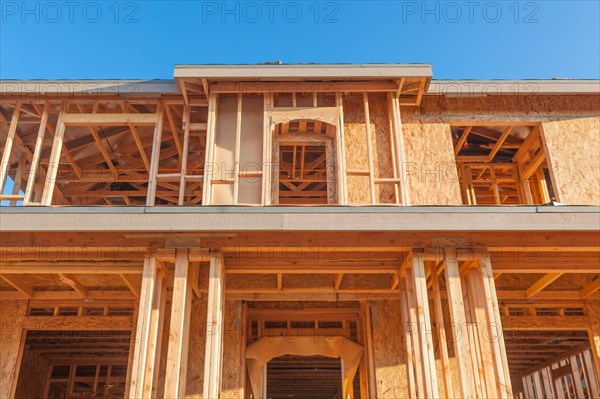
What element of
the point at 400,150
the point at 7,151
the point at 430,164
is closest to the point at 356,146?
the point at 400,150

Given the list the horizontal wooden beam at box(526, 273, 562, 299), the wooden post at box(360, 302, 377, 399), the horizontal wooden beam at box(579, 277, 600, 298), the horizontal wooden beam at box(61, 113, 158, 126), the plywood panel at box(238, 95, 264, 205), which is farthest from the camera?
the horizontal wooden beam at box(61, 113, 158, 126)

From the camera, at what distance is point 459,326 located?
→ 7.87 meters

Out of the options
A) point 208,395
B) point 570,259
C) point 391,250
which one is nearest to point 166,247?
point 208,395

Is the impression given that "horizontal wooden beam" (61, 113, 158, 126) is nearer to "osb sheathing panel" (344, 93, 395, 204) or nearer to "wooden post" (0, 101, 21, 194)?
"wooden post" (0, 101, 21, 194)

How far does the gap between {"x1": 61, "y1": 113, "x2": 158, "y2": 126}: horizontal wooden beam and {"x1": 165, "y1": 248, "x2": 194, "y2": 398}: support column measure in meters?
4.52

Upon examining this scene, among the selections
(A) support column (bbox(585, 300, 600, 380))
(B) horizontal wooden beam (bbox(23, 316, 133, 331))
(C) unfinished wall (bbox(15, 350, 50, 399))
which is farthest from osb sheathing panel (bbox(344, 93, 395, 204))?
(C) unfinished wall (bbox(15, 350, 50, 399))

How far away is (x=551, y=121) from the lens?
38.9 ft

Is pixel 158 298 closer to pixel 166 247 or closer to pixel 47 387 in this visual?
pixel 166 247

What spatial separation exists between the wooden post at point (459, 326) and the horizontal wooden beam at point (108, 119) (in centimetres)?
707

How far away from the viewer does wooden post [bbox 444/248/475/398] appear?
25.1 feet

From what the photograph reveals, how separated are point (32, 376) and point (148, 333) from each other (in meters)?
10.6

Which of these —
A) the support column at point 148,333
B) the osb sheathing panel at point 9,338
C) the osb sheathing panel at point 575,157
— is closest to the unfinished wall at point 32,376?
the osb sheathing panel at point 9,338

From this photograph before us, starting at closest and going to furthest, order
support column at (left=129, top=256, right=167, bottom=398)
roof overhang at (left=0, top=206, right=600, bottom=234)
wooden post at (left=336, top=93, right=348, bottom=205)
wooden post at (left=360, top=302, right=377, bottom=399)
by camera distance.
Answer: support column at (left=129, top=256, right=167, bottom=398) < roof overhang at (left=0, top=206, right=600, bottom=234) < wooden post at (left=336, top=93, right=348, bottom=205) < wooden post at (left=360, top=302, right=377, bottom=399)

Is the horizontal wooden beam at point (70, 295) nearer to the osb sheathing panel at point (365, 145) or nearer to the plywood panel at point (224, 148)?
the plywood panel at point (224, 148)
